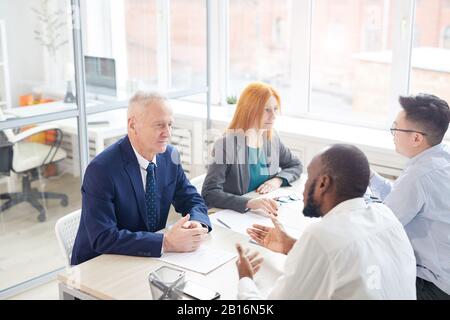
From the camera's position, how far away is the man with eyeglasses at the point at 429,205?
2416 millimetres

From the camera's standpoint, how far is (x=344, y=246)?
1.64m

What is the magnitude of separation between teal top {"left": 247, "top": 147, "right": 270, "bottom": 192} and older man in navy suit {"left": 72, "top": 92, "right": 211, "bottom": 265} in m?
0.56

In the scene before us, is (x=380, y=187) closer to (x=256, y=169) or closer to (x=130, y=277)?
(x=256, y=169)

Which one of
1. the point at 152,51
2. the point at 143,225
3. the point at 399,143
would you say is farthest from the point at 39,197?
the point at 399,143

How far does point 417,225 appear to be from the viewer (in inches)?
97.7

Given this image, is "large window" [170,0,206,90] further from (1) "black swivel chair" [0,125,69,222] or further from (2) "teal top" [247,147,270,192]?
(2) "teal top" [247,147,270,192]

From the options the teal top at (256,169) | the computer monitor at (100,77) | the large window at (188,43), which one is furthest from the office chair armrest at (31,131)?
the teal top at (256,169)

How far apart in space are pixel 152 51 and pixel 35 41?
1154mm

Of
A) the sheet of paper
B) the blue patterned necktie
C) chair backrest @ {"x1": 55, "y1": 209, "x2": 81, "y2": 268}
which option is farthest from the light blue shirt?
chair backrest @ {"x1": 55, "y1": 209, "x2": 81, "y2": 268}

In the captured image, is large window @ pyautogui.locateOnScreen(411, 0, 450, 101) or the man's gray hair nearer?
the man's gray hair

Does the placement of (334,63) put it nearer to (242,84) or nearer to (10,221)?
(242,84)

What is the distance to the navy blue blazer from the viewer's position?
230 centimetres

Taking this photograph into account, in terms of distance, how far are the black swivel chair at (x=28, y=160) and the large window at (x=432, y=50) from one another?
2.52 meters

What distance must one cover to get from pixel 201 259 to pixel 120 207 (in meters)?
0.45
